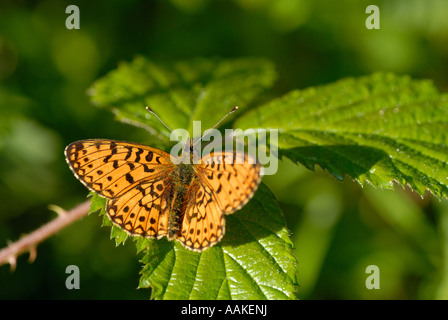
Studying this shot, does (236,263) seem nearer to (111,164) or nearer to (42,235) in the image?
(111,164)

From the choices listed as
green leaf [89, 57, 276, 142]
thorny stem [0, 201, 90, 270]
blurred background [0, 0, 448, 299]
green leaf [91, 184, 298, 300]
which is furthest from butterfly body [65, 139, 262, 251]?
blurred background [0, 0, 448, 299]

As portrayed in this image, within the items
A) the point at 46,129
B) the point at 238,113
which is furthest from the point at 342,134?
the point at 46,129

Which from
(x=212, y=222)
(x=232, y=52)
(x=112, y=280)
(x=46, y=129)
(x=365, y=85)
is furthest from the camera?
(x=232, y=52)

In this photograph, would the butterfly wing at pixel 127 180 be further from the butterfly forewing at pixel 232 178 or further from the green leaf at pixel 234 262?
the butterfly forewing at pixel 232 178

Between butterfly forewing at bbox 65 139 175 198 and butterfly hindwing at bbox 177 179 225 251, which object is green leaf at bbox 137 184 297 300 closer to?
butterfly hindwing at bbox 177 179 225 251

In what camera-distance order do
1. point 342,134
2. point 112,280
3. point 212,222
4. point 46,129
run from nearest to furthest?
point 212,222 → point 342,134 → point 112,280 → point 46,129
